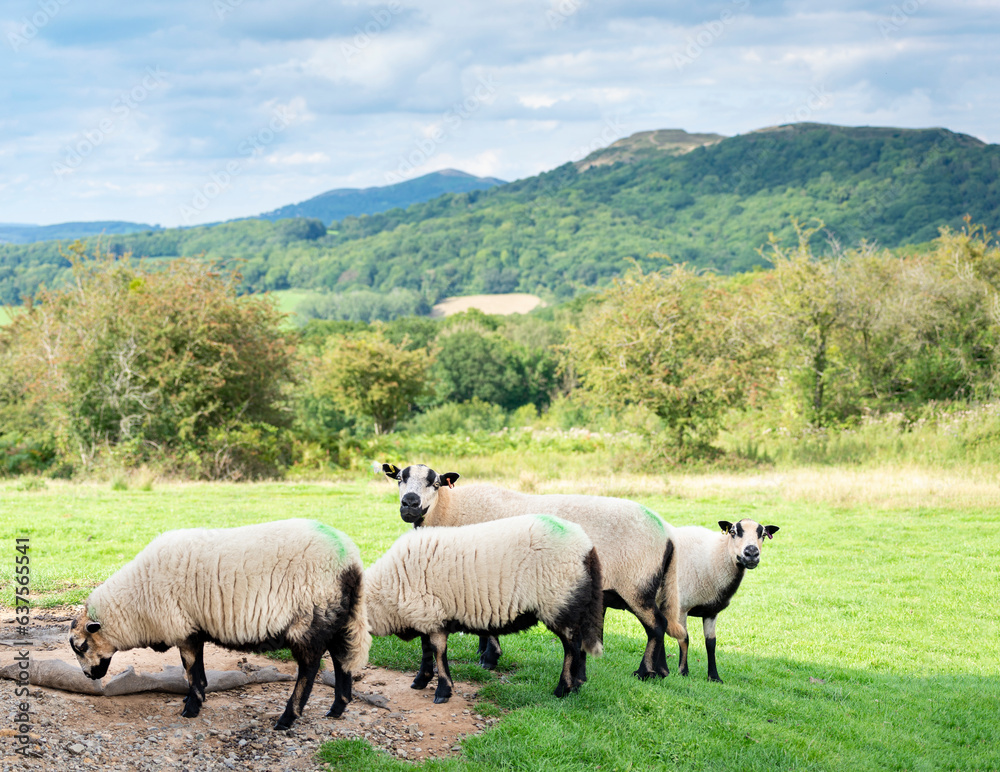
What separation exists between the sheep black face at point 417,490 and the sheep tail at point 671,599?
7.42 ft

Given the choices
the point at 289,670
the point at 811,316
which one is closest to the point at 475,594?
the point at 289,670

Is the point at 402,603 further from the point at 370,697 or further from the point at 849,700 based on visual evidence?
the point at 849,700

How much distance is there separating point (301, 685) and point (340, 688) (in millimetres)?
378

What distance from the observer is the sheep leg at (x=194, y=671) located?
220 inches

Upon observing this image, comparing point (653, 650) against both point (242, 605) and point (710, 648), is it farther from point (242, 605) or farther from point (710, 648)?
point (242, 605)

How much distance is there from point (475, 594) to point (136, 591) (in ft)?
8.60

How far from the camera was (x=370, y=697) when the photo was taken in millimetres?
6238

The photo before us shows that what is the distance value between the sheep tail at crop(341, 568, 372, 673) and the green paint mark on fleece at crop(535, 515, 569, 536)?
161cm

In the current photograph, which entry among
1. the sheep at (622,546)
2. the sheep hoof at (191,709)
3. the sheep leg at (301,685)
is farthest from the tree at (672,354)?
the sheep hoof at (191,709)

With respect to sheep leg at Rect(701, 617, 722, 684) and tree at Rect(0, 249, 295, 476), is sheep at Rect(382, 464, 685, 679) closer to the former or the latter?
sheep leg at Rect(701, 617, 722, 684)

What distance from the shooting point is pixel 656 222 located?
167000mm

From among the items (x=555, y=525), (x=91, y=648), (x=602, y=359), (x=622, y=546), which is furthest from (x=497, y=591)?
→ (x=602, y=359)

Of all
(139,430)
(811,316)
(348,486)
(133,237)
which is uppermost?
(133,237)

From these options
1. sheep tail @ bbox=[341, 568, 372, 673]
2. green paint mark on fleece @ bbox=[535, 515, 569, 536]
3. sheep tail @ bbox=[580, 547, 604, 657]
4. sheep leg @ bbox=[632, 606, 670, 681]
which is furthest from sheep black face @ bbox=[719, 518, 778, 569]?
sheep tail @ bbox=[341, 568, 372, 673]
